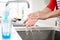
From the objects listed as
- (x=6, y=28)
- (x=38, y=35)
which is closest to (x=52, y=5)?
(x=38, y=35)

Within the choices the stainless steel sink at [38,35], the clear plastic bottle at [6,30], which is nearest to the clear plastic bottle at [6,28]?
the clear plastic bottle at [6,30]

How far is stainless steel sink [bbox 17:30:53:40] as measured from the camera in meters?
1.42

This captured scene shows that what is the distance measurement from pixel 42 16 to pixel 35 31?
0.39m

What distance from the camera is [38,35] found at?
4.82ft

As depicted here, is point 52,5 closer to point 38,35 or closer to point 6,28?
point 38,35

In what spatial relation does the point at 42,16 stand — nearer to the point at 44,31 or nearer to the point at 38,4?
the point at 44,31

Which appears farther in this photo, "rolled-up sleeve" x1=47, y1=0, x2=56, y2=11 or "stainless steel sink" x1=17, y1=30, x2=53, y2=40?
"rolled-up sleeve" x1=47, y1=0, x2=56, y2=11

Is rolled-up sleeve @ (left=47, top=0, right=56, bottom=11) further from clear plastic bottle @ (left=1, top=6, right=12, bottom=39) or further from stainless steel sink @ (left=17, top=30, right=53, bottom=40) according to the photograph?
clear plastic bottle @ (left=1, top=6, right=12, bottom=39)

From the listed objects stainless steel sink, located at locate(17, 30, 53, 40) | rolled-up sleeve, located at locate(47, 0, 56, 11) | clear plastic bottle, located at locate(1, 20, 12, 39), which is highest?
rolled-up sleeve, located at locate(47, 0, 56, 11)

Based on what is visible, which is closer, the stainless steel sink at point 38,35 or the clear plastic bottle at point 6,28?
the clear plastic bottle at point 6,28

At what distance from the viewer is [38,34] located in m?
1.47

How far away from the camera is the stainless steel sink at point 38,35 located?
142 centimetres

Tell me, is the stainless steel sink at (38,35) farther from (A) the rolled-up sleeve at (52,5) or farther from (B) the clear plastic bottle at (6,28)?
(B) the clear plastic bottle at (6,28)

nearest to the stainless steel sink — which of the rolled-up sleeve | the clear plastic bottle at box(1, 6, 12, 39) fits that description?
the rolled-up sleeve
